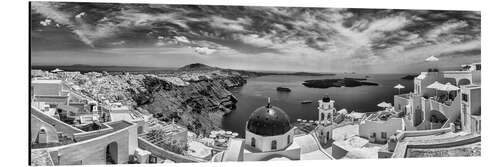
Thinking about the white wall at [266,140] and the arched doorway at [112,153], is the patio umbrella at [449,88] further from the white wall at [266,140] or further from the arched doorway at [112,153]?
the arched doorway at [112,153]

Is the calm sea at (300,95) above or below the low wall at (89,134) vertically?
above

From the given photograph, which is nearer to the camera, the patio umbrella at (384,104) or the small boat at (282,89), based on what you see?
the small boat at (282,89)

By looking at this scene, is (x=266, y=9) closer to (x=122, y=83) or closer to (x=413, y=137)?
(x=122, y=83)

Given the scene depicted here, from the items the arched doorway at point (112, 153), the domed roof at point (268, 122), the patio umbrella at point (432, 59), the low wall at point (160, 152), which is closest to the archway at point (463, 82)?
the patio umbrella at point (432, 59)

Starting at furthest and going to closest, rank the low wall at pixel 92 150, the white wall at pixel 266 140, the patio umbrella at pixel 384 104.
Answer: the patio umbrella at pixel 384 104, the white wall at pixel 266 140, the low wall at pixel 92 150

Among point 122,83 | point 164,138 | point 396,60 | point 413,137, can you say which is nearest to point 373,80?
point 396,60

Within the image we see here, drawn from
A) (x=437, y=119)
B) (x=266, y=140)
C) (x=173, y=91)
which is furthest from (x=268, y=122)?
(x=437, y=119)

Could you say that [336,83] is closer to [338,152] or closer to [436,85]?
[338,152]
